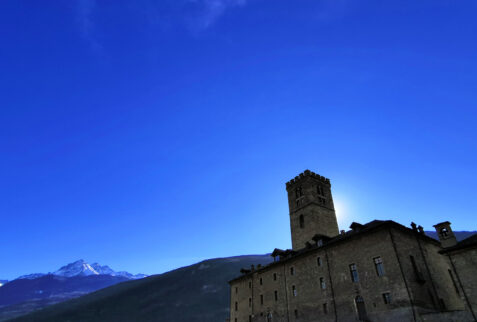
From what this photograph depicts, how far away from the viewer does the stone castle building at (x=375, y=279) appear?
25219mm

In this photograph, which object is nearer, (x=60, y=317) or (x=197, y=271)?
(x=60, y=317)

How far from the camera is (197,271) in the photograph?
557 ft

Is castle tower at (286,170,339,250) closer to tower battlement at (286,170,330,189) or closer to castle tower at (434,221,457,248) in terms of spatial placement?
tower battlement at (286,170,330,189)

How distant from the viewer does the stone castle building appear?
25219 mm

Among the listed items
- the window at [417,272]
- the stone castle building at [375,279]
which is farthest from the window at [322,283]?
the window at [417,272]

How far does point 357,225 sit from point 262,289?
18573 millimetres

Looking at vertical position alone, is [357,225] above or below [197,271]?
below

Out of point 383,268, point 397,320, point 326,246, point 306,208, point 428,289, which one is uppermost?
point 306,208

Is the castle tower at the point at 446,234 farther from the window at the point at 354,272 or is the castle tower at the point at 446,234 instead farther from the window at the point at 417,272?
the window at the point at 354,272

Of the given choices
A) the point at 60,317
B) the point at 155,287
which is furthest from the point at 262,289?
the point at 60,317

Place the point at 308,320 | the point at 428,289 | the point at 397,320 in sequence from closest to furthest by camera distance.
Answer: the point at 397,320, the point at 428,289, the point at 308,320

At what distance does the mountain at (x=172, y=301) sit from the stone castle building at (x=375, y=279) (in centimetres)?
8929

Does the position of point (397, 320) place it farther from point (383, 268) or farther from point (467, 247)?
point (467, 247)

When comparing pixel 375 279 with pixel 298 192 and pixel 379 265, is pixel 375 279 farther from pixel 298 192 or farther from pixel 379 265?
pixel 298 192
